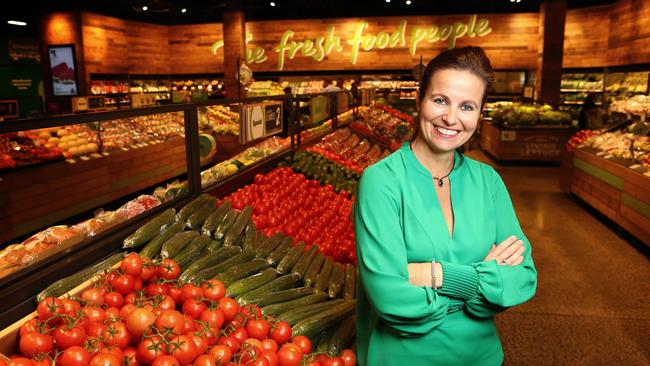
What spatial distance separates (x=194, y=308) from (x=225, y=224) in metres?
1.04

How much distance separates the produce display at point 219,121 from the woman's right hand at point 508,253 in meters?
6.84

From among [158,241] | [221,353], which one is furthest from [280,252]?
[221,353]

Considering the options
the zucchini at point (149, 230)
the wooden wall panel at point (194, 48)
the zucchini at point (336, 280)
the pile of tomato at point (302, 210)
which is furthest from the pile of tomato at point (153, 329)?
the wooden wall panel at point (194, 48)

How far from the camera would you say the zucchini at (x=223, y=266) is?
2.33 metres

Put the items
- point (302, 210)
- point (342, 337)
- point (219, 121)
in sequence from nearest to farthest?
1. point (342, 337)
2. point (302, 210)
3. point (219, 121)

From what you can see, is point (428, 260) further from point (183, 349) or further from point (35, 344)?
point (35, 344)

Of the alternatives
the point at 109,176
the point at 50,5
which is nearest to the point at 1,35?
the point at 50,5

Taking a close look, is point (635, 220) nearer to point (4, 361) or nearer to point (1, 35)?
point (4, 361)

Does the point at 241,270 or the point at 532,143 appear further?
the point at 532,143

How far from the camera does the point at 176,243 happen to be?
252 cm

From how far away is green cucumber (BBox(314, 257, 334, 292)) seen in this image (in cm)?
270

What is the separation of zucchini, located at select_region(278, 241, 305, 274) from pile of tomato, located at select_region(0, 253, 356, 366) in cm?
60

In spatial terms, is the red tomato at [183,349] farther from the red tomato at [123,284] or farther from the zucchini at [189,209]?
the zucchini at [189,209]

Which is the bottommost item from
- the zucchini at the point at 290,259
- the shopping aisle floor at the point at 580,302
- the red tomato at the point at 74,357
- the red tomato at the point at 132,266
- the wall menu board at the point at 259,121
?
the shopping aisle floor at the point at 580,302
